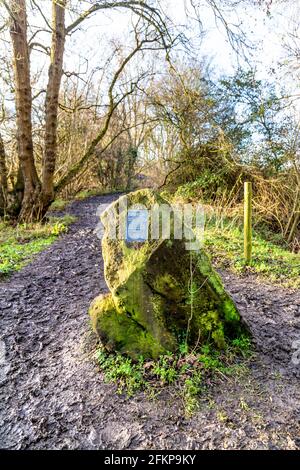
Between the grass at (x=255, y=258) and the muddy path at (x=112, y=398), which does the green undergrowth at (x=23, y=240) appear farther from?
the grass at (x=255, y=258)

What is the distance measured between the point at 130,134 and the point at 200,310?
54.5 feet

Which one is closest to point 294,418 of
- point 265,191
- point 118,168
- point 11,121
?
point 265,191

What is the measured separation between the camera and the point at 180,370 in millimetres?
2701

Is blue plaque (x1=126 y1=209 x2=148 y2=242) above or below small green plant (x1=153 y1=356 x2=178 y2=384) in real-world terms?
above

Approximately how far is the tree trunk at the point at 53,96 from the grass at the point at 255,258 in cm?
444

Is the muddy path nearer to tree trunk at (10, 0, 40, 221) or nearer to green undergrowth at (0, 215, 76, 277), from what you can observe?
green undergrowth at (0, 215, 76, 277)

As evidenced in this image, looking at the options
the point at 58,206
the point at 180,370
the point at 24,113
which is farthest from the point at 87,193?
the point at 180,370

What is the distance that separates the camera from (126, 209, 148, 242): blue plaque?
2967 mm

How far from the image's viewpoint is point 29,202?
8.73 m

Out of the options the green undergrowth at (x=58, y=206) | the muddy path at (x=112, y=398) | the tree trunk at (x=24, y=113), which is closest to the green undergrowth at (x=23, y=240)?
the tree trunk at (x=24, y=113)

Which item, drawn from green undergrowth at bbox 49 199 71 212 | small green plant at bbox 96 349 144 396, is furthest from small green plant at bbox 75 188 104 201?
small green plant at bbox 96 349 144 396

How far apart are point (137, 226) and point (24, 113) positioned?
264 inches

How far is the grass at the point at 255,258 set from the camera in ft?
16.4

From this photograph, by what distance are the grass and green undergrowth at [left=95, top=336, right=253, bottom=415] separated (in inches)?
87.8
